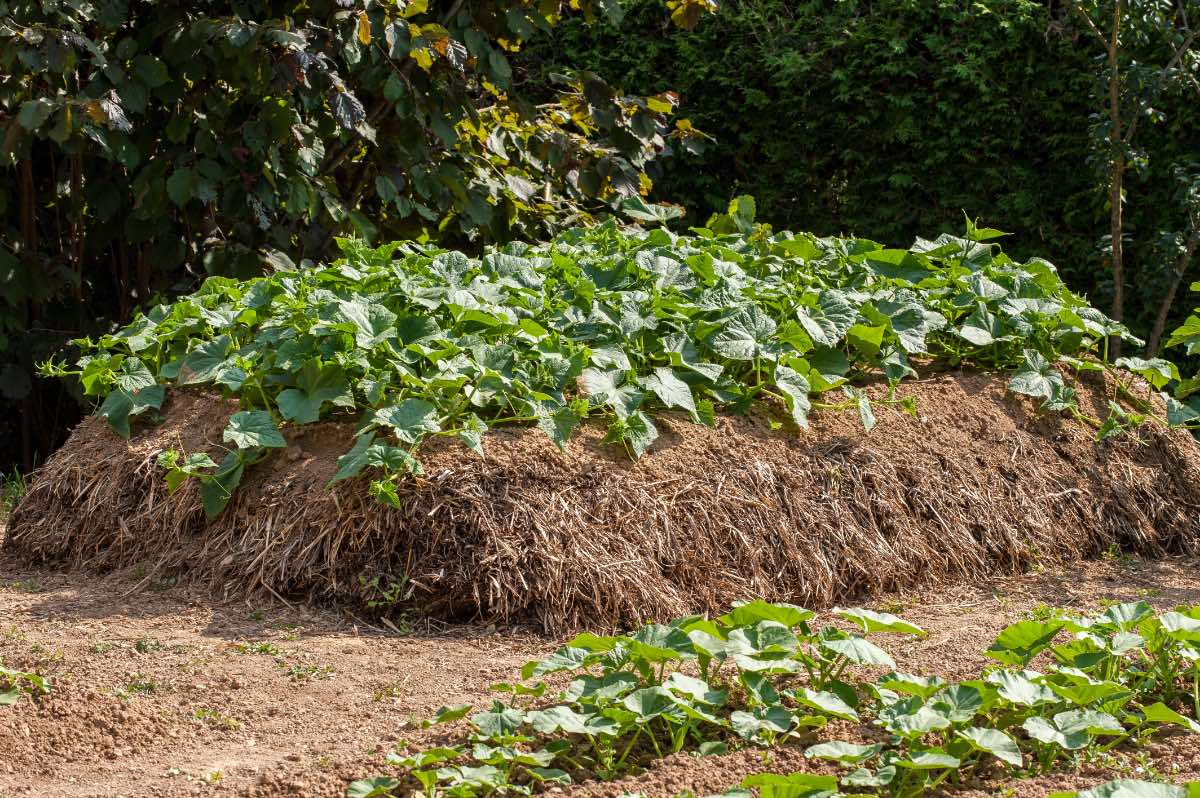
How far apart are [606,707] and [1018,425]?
2.42 metres

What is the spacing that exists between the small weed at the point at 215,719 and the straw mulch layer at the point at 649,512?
0.71 meters

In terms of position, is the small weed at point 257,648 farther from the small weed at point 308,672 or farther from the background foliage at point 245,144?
the background foliage at point 245,144

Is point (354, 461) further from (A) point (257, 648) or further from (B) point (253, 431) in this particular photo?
(A) point (257, 648)

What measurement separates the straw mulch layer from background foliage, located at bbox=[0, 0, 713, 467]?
4.08ft

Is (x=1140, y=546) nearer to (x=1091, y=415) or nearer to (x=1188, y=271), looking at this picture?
(x=1091, y=415)

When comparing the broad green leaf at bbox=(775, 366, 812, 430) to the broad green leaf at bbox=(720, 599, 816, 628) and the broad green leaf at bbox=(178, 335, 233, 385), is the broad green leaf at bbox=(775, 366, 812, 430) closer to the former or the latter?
the broad green leaf at bbox=(720, 599, 816, 628)

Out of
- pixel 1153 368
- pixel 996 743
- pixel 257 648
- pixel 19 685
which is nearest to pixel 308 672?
pixel 257 648

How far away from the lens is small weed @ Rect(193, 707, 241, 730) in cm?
262

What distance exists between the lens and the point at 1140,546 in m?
4.27

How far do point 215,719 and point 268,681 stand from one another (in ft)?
0.74

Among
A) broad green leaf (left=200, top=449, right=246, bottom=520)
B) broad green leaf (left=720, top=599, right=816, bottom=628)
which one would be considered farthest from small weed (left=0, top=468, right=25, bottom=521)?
broad green leaf (left=720, top=599, right=816, bottom=628)

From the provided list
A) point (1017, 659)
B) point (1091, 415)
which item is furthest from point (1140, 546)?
point (1017, 659)

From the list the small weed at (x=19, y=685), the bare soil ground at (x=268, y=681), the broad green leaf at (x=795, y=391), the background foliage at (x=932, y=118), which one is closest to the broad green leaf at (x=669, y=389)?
the broad green leaf at (x=795, y=391)

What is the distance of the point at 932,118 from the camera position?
281 inches
